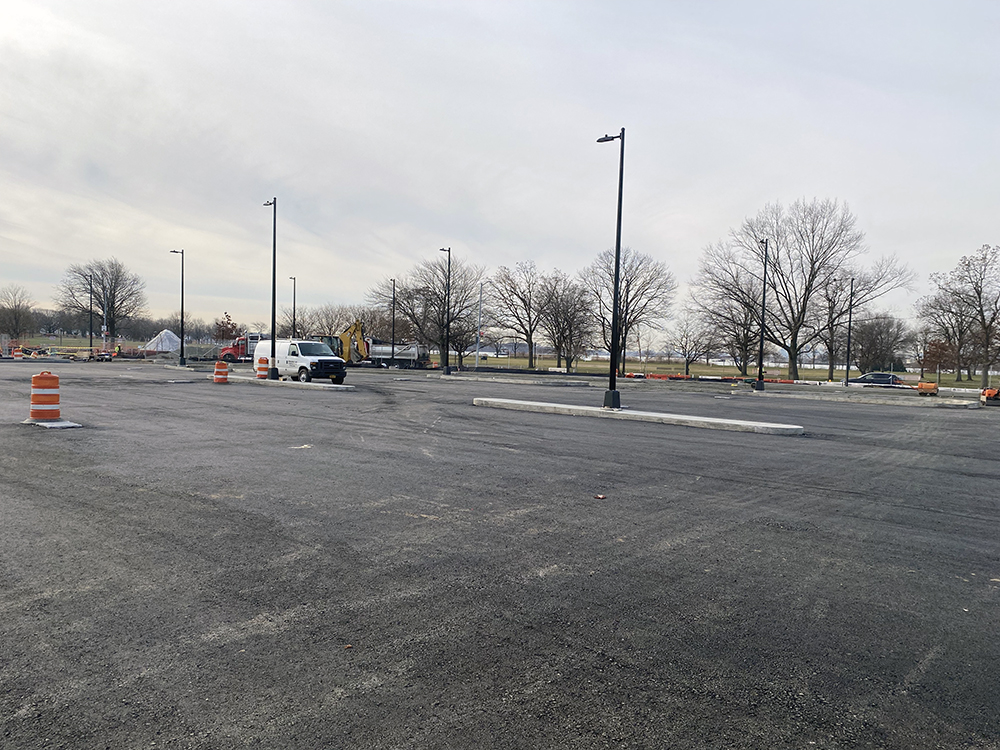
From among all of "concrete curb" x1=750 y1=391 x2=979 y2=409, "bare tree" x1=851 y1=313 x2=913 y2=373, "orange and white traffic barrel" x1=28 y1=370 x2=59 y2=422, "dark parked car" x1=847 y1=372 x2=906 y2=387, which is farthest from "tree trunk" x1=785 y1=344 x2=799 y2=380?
"orange and white traffic barrel" x1=28 y1=370 x2=59 y2=422

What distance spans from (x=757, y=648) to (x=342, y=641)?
95.0 inches

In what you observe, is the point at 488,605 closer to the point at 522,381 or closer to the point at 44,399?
the point at 44,399

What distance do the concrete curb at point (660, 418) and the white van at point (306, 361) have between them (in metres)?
12.1

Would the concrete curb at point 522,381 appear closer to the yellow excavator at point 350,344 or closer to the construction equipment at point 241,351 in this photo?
the yellow excavator at point 350,344

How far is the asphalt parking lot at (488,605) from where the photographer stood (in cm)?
286

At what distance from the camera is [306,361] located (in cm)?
3056

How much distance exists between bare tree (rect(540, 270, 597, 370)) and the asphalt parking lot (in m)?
65.0

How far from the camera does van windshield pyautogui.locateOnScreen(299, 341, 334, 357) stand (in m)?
31.2

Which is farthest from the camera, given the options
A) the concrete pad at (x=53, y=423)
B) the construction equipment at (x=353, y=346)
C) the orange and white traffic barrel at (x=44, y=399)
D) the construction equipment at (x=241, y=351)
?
the construction equipment at (x=241, y=351)

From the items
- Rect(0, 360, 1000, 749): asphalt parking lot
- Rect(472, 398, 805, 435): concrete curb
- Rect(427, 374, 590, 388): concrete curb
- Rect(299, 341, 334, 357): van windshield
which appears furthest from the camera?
Rect(427, 374, 590, 388): concrete curb

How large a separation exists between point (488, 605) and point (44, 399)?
13047 mm

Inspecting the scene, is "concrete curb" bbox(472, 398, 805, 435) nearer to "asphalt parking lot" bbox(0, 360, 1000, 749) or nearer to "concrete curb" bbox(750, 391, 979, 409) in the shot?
"asphalt parking lot" bbox(0, 360, 1000, 749)

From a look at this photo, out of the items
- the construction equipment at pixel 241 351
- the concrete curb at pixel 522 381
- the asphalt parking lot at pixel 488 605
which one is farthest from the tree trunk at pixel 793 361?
the construction equipment at pixel 241 351

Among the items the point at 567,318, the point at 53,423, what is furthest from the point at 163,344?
the point at 53,423
